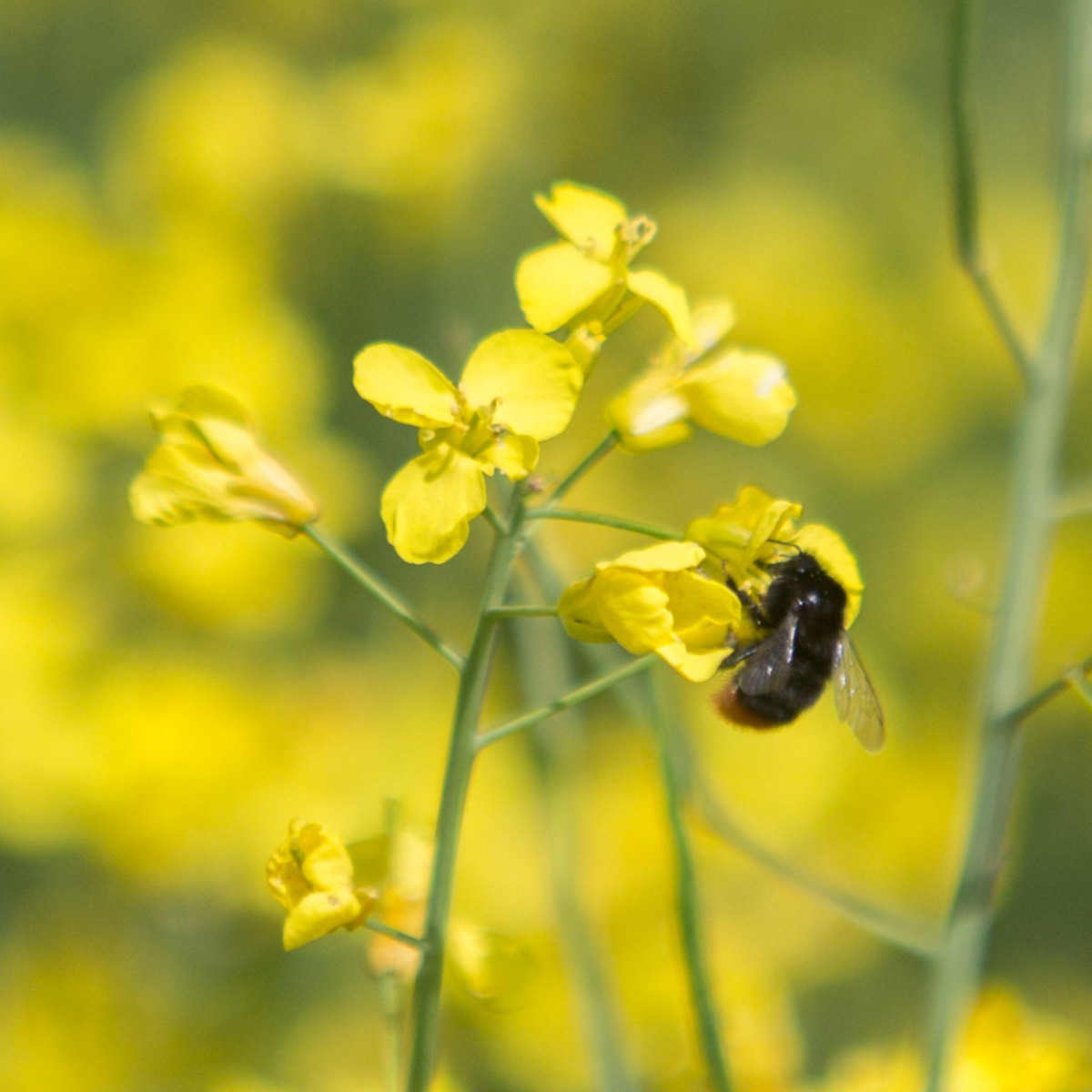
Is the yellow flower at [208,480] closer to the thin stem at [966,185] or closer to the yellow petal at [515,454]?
the yellow petal at [515,454]

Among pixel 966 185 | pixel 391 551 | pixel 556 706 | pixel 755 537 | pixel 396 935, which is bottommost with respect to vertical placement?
pixel 396 935

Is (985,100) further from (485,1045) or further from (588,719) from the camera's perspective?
(485,1045)

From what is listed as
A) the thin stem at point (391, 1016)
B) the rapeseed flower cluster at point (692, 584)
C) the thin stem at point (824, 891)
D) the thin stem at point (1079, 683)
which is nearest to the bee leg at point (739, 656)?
the thin stem at point (824, 891)

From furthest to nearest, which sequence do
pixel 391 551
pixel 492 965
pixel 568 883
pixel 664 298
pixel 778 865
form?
pixel 391 551 < pixel 568 883 < pixel 778 865 < pixel 492 965 < pixel 664 298

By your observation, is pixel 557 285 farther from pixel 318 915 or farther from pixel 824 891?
pixel 824 891

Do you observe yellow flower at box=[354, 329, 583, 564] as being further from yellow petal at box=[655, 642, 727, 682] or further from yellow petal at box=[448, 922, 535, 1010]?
yellow petal at box=[448, 922, 535, 1010]

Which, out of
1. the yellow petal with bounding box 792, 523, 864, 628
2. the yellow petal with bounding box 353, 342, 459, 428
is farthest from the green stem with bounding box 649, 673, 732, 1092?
the yellow petal with bounding box 353, 342, 459, 428

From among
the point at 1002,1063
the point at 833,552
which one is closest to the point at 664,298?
the point at 833,552
